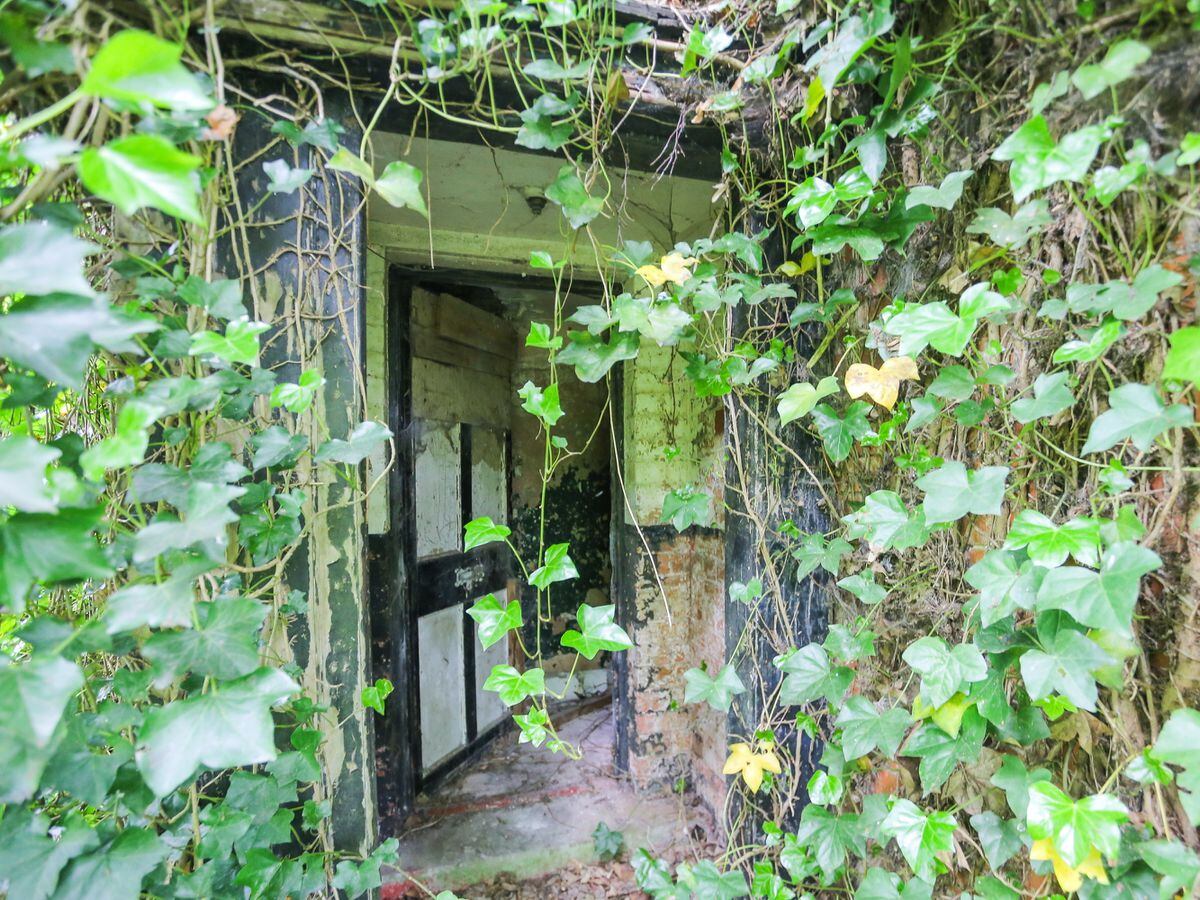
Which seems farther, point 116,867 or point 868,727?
point 868,727

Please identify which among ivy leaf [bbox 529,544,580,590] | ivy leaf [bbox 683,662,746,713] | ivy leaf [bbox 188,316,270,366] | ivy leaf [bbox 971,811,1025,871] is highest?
ivy leaf [bbox 188,316,270,366]

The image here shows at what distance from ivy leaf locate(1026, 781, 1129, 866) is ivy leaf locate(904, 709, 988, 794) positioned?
0.14 metres

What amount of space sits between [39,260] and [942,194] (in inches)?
50.0

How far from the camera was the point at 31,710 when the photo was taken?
25.6 inches

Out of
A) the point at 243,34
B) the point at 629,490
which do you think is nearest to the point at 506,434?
the point at 629,490

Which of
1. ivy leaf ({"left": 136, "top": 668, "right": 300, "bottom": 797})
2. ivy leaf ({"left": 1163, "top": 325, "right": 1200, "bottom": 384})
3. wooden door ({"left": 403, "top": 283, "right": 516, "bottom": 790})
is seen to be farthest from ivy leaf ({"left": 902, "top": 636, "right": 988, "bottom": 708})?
wooden door ({"left": 403, "top": 283, "right": 516, "bottom": 790})

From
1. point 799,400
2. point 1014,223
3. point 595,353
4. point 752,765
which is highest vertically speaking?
point 1014,223

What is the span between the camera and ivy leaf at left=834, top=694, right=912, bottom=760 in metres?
1.13

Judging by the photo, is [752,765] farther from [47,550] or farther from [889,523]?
[47,550]

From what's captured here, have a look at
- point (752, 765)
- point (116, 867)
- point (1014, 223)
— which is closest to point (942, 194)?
point (1014, 223)

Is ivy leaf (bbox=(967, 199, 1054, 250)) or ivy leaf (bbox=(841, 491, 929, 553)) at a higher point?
ivy leaf (bbox=(967, 199, 1054, 250))

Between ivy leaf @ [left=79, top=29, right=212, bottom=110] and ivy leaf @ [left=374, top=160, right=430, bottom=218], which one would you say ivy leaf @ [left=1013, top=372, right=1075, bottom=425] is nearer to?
ivy leaf @ [left=374, top=160, right=430, bottom=218]

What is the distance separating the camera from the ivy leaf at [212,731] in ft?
Answer: 2.46

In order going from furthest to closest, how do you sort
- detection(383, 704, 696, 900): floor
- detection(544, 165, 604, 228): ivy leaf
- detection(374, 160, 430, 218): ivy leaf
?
1. detection(383, 704, 696, 900): floor
2. detection(544, 165, 604, 228): ivy leaf
3. detection(374, 160, 430, 218): ivy leaf
